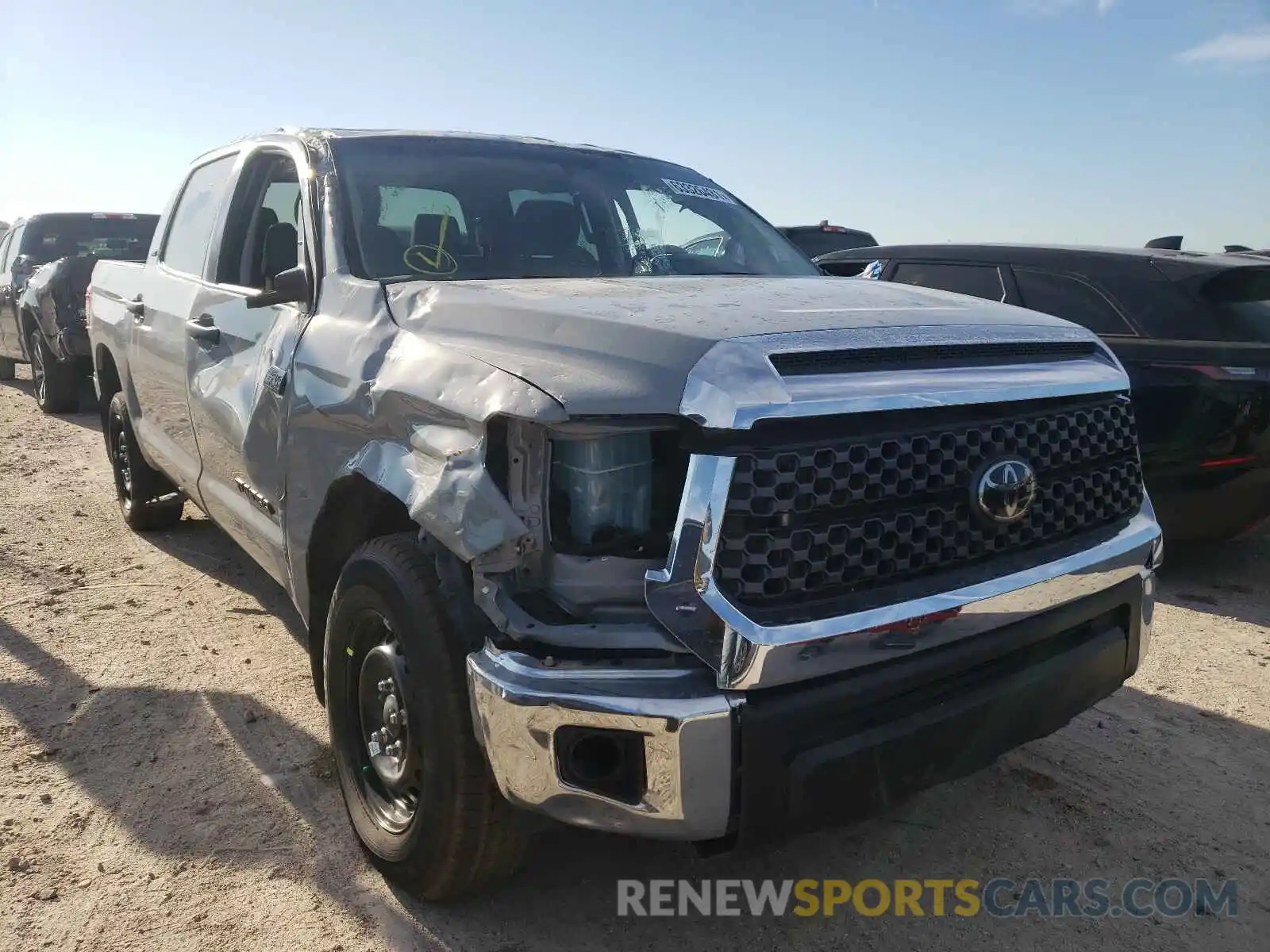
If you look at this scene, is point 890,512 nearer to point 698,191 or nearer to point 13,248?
point 698,191

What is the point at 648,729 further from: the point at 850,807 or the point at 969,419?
the point at 969,419

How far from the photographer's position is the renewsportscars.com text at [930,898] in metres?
2.46

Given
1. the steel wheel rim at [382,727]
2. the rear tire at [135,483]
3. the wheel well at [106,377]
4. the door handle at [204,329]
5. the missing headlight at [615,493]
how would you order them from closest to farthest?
the missing headlight at [615,493] < the steel wheel rim at [382,727] < the door handle at [204,329] < the rear tire at [135,483] < the wheel well at [106,377]

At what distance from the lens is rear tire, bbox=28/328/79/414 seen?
377 inches

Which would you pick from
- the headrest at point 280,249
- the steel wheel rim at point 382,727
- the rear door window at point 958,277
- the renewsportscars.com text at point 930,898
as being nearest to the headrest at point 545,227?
the headrest at point 280,249

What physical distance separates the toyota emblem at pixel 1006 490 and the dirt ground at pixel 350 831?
105cm

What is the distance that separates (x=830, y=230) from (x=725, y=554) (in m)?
7.74

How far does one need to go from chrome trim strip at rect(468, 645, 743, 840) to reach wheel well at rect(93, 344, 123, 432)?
14.5ft

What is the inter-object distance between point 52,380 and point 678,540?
9797 mm

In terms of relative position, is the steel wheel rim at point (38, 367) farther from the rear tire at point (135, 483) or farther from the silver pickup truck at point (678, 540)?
the silver pickup truck at point (678, 540)

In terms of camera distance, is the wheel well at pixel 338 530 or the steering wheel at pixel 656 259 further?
the steering wheel at pixel 656 259

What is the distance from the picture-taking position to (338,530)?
2.77m

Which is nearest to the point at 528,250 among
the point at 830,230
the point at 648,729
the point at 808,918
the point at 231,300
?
the point at 231,300

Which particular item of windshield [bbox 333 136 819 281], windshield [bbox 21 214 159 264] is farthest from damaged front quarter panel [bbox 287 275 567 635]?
windshield [bbox 21 214 159 264]
